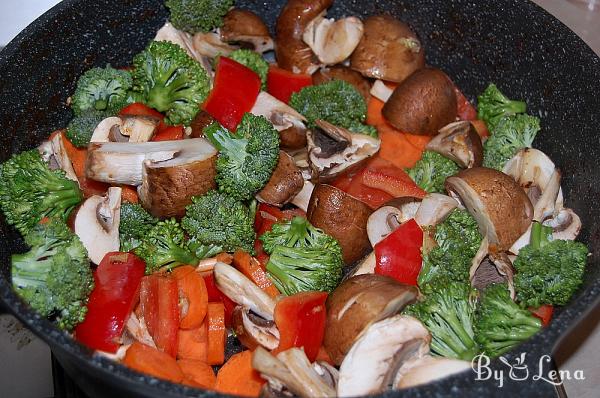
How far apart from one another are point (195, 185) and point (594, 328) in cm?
145

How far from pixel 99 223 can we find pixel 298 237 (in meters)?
0.62

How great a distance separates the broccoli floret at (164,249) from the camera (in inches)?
89.7

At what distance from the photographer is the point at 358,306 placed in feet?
6.57

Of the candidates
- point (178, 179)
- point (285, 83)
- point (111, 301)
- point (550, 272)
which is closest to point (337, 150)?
point (285, 83)

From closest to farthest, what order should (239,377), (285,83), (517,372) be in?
1. (517,372)
2. (239,377)
3. (285,83)

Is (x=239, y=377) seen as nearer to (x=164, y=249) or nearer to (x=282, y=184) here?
(x=164, y=249)

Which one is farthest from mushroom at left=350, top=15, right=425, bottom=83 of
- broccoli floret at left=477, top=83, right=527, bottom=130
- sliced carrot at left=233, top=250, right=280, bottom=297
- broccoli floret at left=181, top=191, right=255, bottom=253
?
sliced carrot at left=233, top=250, right=280, bottom=297

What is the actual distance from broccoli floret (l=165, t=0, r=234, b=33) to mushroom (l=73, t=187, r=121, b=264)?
0.79m

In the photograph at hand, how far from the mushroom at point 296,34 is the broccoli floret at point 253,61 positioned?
0.41ft

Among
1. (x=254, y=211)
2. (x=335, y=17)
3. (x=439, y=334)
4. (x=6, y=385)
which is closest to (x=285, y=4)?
(x=335, y=17)

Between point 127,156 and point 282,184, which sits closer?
point 127,156

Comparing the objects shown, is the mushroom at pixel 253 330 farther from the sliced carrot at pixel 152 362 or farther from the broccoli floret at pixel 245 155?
the broccoli floret at pixel 245 155

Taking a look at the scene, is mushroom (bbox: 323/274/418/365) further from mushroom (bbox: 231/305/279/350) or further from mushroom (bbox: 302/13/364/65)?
mushroom (bbox: 302/13/364/65)

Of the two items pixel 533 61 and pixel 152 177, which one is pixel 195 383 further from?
pixel 533 61
